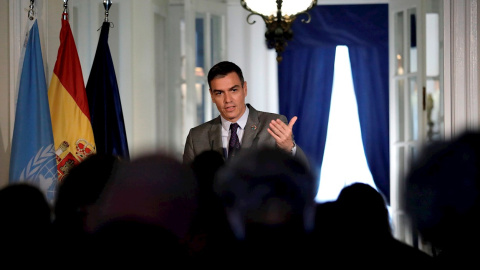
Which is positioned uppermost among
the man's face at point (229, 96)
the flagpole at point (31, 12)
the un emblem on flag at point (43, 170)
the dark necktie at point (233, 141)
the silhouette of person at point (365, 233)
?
the flagpole at point (31, 12)

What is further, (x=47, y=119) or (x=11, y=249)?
(x=47, y=119)

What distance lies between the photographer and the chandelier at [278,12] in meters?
3.65

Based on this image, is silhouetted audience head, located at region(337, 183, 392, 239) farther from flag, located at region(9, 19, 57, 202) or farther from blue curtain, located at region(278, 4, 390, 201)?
blue curtain, located at region(278, 4, 390, 201)

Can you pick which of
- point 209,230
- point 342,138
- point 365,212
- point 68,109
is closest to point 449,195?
point 365,212

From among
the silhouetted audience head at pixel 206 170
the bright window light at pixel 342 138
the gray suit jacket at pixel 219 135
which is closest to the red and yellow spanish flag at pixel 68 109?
the gray suit jacket at pixel 219 135

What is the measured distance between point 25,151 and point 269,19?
172cm

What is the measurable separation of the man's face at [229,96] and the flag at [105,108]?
93 centimetres

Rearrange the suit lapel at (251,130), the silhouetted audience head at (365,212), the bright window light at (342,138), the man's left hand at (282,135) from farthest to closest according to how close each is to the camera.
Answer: the bright window light at (342,138), the suit lapel at (251,130), the man's left hand at (282,135), the silhouetted audience head at (365,212)

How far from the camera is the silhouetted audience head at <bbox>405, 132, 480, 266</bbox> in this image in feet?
2.20

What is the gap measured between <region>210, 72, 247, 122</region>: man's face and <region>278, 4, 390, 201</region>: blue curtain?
2.74 m

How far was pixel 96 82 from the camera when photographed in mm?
3760

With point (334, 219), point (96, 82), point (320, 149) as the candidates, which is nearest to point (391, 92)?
point (320, 149)

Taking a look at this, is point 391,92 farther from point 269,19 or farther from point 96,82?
point 96,82

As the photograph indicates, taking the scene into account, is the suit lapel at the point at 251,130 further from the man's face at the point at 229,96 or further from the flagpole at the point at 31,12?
the flagpole at the point at 31,12
